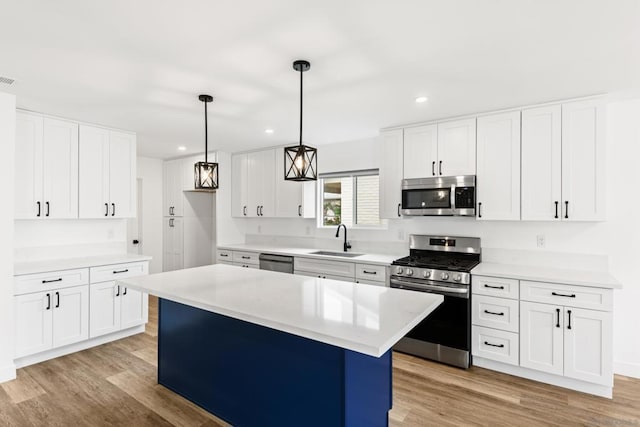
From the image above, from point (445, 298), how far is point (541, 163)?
1.52 meters

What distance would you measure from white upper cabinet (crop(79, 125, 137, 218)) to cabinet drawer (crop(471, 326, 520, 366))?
13.6 ft

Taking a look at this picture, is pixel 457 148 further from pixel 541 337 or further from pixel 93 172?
pixel 93 172

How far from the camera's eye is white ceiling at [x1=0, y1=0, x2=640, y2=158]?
1706 mm

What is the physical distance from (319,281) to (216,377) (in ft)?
3.26

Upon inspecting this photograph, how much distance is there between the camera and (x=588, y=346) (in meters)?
2.69

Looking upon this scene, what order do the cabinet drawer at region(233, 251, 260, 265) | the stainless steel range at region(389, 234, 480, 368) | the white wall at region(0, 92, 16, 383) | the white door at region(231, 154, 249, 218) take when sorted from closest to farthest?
the white wall at region(0, 92, 16, 383), the stainless steel range at region(389, 234, 480, 368), the cabinet drawer at region(233, 251, 260, 265), the white door at region(231, 154, 249, 218)

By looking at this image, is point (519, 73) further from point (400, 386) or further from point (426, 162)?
point (400, 386)

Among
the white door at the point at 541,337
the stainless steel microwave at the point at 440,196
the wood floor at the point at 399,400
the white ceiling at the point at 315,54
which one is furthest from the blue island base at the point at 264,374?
the stainless steel microwave at the point at 440,196

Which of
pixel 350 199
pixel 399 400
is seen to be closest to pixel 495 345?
pixel 399 400

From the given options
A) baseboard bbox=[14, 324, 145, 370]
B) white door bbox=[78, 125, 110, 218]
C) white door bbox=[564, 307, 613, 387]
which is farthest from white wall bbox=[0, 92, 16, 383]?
white door bbox=[564, 307, 613, 387]

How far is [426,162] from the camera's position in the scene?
12.0 ft

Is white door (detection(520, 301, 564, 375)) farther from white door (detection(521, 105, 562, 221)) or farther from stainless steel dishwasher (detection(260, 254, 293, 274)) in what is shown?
stainless steel dishwasher (detection(260, 254, 293, 274))

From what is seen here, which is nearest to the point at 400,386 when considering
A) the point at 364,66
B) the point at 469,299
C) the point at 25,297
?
the point at 469,299

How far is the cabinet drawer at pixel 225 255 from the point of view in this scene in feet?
16.8
